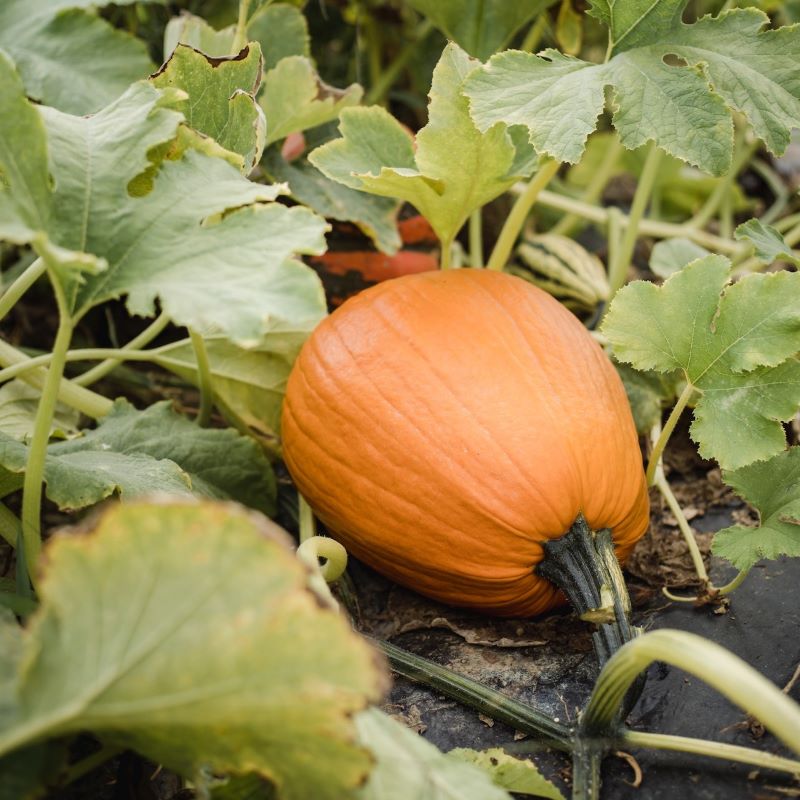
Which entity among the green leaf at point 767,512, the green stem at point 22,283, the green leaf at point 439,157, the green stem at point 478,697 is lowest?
the green stem at point 478,697

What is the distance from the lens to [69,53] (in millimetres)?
1535

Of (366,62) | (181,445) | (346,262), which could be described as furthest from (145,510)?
(366,62)

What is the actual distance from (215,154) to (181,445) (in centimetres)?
43

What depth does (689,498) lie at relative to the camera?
1470 millimetres

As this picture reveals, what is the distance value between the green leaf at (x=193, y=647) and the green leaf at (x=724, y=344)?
61 cm

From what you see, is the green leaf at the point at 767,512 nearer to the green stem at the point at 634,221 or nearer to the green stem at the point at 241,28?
the green stem at the point at 634,221

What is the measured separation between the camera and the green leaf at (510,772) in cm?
90

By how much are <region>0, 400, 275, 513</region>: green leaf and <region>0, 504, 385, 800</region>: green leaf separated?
370 millimetres

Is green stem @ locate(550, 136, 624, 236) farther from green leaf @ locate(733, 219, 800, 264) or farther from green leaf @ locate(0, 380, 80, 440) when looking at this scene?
green leaf @ locate(0, 380, 80, 440)

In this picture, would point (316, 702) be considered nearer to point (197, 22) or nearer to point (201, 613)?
point (201, 613)

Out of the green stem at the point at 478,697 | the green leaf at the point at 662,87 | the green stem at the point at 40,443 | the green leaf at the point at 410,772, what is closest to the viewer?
the green leaf at the point at 410,772

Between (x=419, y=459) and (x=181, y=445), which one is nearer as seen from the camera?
(x=419, y=459)

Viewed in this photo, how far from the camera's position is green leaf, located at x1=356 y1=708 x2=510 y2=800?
2.55ft

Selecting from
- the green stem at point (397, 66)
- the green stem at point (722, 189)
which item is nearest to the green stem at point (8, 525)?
the green stem at point (397, 66)
